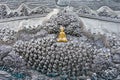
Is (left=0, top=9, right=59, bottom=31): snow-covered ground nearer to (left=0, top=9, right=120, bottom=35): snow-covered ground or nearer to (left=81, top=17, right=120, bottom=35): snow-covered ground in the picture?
(left=0, top=9, right=120, bottom=35): snow-covered ground

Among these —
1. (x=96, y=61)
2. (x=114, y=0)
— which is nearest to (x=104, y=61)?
(x=96, y=61)

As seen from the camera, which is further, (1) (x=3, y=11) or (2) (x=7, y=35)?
(1) (x=3, y=11)

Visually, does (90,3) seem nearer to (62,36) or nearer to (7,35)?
(62,36)

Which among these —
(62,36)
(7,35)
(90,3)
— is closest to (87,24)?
(62,36)

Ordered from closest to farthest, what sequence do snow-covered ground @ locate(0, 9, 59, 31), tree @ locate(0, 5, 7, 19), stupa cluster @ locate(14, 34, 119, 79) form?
stupa cluster @ locate(14, 34, 119, 79)
snow-covered ground @ locate(0, 9, 59, 31)
tree @ locate(0, 5, 7, 19)

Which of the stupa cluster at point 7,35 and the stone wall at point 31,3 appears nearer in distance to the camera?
the stupa cluster at point 7,35

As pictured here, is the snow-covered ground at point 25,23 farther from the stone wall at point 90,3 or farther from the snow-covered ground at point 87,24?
the stone wall at point 90,3

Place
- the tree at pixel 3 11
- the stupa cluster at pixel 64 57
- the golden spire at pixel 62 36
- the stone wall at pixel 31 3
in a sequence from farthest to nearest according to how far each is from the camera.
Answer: the stone wall at pixel 31 3
the tree at pixel 3 11
the golden spire at pixel 62 36
the stupa cluster at pixel 64 57

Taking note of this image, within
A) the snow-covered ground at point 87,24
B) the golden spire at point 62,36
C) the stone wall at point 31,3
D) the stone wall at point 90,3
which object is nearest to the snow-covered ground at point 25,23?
the snow-covered ground at point 87,24

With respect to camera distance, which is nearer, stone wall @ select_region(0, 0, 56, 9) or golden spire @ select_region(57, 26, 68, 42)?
golden spire @ select_region(57, 26, 68, 42)

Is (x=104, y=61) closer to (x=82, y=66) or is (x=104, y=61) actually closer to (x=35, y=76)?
(x=82, y=66)

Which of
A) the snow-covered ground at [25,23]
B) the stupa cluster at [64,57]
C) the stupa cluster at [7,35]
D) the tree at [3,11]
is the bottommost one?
the stupa cluster at [64,57]

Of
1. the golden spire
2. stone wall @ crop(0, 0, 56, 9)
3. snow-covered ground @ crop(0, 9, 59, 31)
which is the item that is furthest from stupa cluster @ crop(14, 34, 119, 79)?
stone wall @ crop(0, 0, 56, 9)
